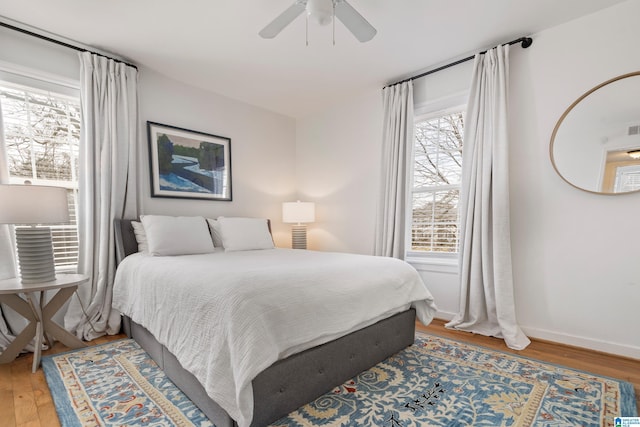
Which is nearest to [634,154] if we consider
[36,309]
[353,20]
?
[353,20]

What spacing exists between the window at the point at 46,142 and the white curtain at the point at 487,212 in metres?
3.64

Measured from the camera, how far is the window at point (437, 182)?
310cm

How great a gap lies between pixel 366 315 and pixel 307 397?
1.83ft

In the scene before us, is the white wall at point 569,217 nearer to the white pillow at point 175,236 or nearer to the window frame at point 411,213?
the window frame at point 411,213

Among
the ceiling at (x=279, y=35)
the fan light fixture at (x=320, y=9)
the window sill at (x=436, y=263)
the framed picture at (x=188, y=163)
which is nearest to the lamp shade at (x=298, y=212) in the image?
the framed picture at (x=188, y=163)

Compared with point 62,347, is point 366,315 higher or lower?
higher

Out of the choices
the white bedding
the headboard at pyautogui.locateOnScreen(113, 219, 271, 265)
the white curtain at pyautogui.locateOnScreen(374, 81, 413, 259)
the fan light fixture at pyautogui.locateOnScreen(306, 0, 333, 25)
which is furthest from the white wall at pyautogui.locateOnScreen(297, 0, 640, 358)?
the headboard at pyautogui.locateOnScreen(113, 219, 271, 265)

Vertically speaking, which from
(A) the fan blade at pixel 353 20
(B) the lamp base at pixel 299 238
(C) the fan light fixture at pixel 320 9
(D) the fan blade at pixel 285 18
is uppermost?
(D) the fan blade at pixel 285 18

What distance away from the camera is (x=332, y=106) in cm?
400

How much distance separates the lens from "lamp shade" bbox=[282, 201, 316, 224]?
3.86m

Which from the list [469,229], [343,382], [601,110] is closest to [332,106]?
[469,229]

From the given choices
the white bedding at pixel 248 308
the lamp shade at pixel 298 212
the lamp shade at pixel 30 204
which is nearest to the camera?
the white bedding at pixel 248 308

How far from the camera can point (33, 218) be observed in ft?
6.42

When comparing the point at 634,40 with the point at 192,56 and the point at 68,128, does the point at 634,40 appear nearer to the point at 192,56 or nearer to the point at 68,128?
the point at 192,56
